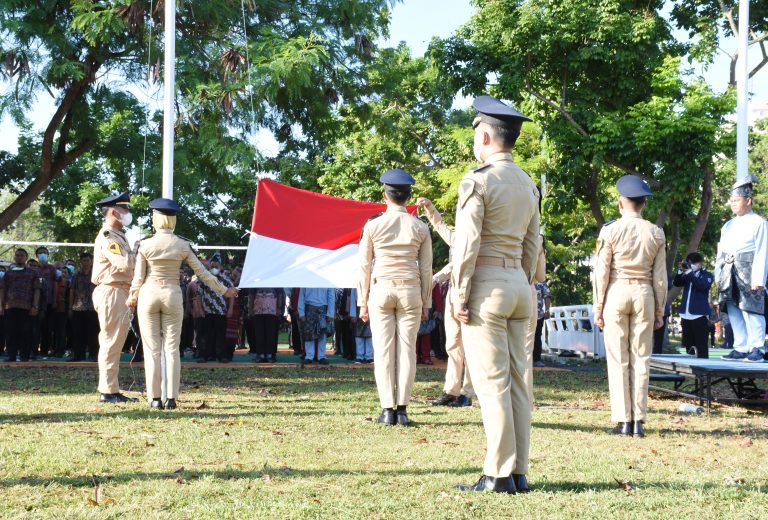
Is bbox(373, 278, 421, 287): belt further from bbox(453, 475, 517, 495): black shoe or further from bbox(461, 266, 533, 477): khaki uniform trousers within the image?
bbox(453, 475, 517, 495): black shoe

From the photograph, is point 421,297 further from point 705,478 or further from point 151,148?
point 151,148

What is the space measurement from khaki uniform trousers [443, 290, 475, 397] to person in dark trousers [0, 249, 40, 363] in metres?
10.0

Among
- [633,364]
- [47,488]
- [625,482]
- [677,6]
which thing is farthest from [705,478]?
[677,6]

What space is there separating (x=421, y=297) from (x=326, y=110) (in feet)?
33.9

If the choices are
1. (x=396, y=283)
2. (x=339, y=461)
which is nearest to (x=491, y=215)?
(x=339, y=461)

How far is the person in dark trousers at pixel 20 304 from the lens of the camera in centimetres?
1700

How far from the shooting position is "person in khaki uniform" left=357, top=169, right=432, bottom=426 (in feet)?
28.8

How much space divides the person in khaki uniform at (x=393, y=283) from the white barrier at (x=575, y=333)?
12.0 m

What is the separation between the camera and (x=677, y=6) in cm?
2316

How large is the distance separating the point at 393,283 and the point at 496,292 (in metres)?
3.29

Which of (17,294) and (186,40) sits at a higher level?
(186,40)

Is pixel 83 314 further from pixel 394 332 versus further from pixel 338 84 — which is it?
pixel 394 332

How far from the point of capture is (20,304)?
1700cm

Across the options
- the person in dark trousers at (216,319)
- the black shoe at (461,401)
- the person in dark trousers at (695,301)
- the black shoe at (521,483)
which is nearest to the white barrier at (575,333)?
the person in dark trousers at (695,301)
